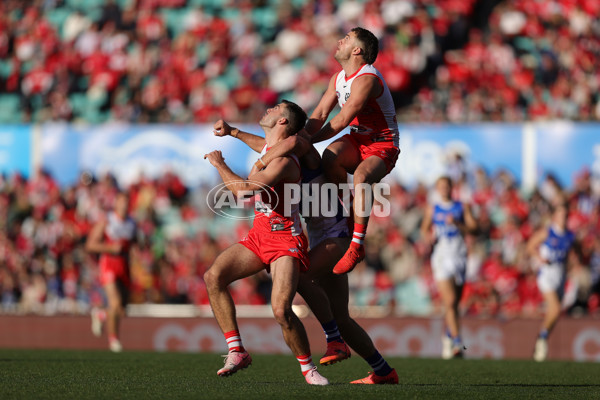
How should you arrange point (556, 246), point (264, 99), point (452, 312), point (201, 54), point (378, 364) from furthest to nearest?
point (201, 54) → point (264, 99) → point (556, 246) → point (452, 312) → point (378, 364)

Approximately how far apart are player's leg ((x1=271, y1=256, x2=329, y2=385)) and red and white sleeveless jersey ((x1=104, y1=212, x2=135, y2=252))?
7079mm

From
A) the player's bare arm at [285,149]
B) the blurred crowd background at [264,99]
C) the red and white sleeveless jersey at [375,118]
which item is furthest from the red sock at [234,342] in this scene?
the blurred crowd background at [264,99]

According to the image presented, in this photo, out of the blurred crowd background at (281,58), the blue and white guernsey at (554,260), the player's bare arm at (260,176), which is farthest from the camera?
the blurred crowd background at (281,58)

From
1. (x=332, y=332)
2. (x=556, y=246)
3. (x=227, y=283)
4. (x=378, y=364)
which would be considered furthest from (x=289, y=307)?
(x=556, y=246)

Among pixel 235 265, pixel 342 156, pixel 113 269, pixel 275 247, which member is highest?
pixel 342 156

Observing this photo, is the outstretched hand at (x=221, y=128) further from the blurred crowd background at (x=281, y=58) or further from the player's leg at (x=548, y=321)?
the blurred crowd background at (x=281, y=58)

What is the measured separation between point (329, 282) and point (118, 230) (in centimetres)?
683

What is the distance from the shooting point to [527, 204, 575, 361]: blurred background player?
46.5ft

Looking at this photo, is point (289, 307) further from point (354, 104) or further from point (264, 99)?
point (264, 99)

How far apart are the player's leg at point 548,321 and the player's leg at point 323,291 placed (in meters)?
6.66

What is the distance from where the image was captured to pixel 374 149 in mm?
8461

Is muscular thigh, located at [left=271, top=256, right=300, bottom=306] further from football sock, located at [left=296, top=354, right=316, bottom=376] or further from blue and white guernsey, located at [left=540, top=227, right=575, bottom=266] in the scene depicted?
blue and white guernsey, located at [left=540, top=227, right=575, bottom=266]

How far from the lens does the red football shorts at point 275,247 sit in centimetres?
780

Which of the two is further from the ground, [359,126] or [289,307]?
[359,126]
